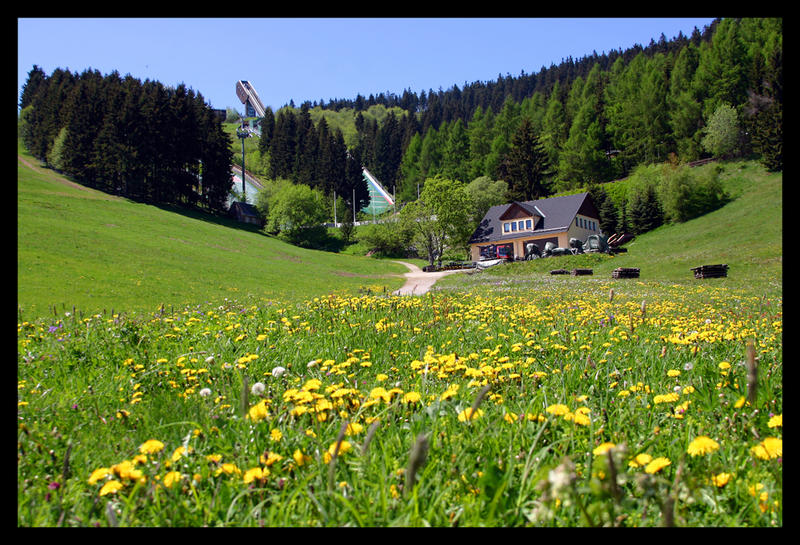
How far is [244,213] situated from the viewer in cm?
8238

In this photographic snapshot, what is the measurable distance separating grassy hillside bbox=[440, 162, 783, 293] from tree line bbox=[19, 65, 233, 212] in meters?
52.4

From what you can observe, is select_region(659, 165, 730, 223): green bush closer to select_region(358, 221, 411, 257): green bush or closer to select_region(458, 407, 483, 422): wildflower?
select_region(358, 221, 411, 257): green bush

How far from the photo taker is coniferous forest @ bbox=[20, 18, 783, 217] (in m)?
57.3

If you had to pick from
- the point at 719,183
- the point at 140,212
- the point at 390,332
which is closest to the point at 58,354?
the point at 390,332

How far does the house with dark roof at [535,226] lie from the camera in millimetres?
54156

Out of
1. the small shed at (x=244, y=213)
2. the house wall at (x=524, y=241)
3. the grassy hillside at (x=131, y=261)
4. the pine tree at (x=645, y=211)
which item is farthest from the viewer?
the small shed at (x=244, y=213)

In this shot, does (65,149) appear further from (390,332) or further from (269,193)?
(390,332)

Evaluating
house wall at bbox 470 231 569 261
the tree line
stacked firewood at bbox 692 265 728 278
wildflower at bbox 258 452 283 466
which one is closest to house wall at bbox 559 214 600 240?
house wall at bbox 470 231 569 261

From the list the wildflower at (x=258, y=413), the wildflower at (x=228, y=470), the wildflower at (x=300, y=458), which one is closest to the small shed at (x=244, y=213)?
the wildflower at (x=258, y=413)

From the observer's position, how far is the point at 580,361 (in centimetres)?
391

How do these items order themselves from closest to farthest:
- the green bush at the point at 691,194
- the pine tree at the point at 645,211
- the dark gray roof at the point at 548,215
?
1. the green bush at the point at 691,194
2. the dark gray roof at the point at 548,215
3. the pine tree at the point at 645,211

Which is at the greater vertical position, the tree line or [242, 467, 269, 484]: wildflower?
the tree line

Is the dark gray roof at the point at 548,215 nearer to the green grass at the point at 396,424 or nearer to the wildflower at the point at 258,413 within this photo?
the green grass at the point at 396,424

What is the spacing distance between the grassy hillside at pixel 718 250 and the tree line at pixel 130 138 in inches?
2062
